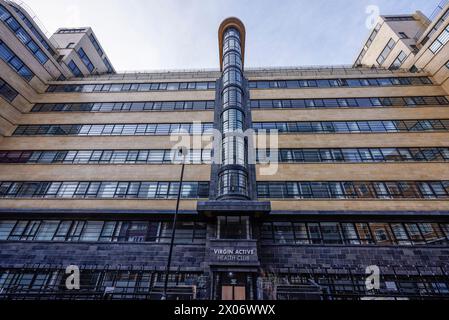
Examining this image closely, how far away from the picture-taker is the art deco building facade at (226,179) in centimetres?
1630

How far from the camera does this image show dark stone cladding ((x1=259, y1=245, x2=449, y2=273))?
641 inches

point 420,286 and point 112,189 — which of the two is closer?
point 420,286

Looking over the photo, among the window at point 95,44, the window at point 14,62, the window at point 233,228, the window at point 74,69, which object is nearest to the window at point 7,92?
the window at point 14,62

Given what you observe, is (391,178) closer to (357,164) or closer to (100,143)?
(357,164)

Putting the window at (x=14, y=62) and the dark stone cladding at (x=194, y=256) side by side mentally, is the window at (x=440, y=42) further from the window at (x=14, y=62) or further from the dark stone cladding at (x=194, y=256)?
the window at (x=14, y=62)

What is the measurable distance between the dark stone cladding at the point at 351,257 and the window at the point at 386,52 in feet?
100

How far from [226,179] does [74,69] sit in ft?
107

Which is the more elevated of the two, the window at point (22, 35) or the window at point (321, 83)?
the window at point (22, 35)

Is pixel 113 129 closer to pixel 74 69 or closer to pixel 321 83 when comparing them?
pixel 74 69

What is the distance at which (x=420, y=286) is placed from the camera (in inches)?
611
